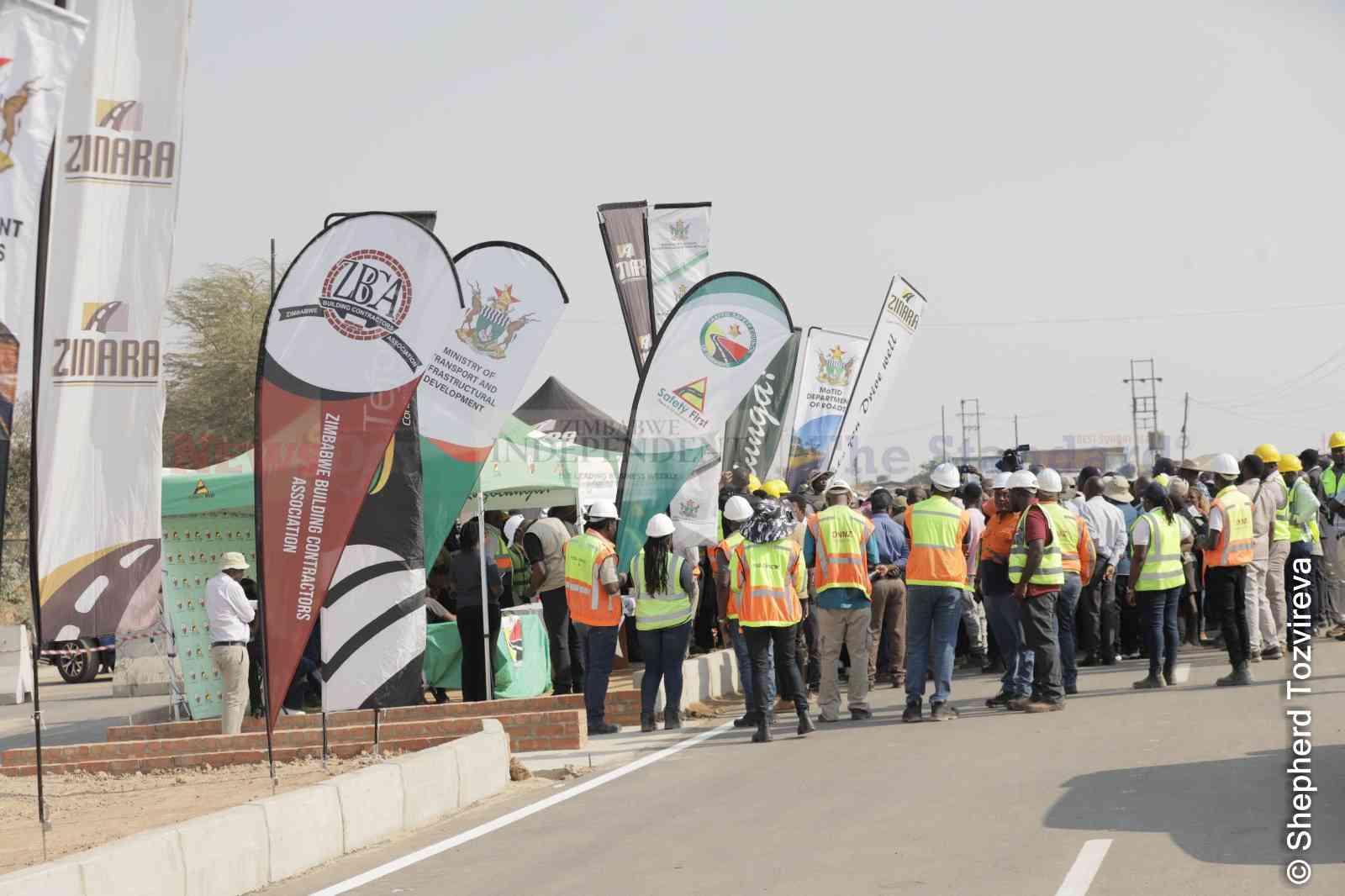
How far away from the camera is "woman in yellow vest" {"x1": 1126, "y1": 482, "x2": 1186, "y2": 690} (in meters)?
14.6

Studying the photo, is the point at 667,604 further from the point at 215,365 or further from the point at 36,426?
the point at 215,365

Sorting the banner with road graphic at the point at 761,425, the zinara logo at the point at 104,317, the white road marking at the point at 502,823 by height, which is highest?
the banner with road graphic at the point at 761,425

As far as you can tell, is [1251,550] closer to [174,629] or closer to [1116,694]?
[1116,694]

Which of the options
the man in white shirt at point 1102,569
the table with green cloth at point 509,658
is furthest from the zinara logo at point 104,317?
the man in white shirt at point 1102,569

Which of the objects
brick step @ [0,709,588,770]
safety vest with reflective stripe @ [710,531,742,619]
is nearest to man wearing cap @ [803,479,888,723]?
safety vest with reflective stripe @ [710,531,742,619]

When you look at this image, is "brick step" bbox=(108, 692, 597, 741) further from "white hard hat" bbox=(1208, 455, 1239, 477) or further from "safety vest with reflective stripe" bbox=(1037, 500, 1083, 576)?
"white hard hat" bbox=(1208, 455, 1239, 477)

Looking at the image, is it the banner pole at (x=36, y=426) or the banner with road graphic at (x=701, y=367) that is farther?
the banner with road graphic at (x=701, y=367)

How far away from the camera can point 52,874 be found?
6691 millimetres

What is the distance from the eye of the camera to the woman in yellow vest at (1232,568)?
46.9 ft

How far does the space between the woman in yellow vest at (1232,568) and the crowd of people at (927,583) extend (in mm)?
17

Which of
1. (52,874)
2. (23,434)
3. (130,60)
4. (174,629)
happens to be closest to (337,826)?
(52,874)

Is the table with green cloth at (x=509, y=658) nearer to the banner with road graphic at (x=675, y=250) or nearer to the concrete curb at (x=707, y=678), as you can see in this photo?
the concrete curb at (x=707, y=678)

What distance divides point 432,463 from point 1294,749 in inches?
311

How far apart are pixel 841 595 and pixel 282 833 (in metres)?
6.26
